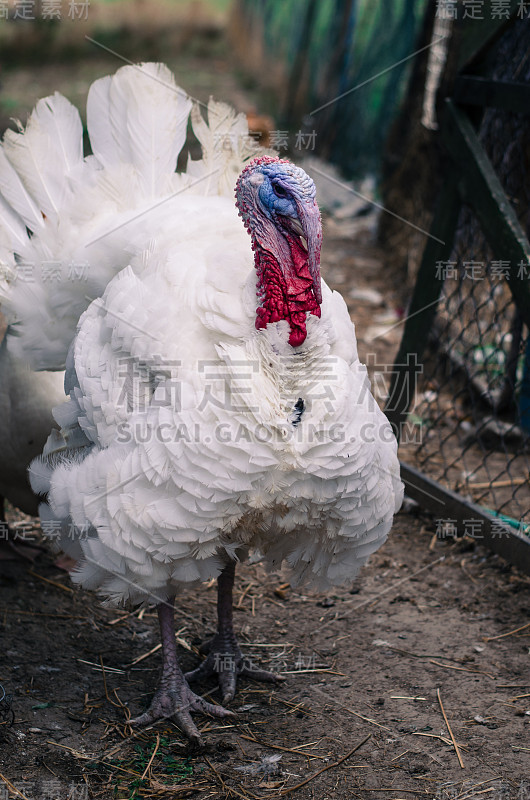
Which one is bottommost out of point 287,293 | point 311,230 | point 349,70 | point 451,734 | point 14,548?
point 14,548

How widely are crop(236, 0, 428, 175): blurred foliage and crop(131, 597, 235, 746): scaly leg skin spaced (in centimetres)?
604

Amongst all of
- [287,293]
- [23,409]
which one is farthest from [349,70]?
[287,293]

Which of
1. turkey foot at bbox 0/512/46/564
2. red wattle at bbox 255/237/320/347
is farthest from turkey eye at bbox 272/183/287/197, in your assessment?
turkey foot at bbox 0/512/46/564

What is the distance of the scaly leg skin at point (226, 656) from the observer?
3354 millimetres

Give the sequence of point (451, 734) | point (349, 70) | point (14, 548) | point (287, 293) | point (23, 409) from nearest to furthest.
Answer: point (287, 293)
point (451, 734)
point (23, 409)
point (14, 548)
point (349, 70)

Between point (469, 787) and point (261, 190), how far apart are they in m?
2.05

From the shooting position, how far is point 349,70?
33.1 feet

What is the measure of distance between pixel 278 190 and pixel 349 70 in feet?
26.7

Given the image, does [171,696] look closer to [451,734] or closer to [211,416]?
[451,734]

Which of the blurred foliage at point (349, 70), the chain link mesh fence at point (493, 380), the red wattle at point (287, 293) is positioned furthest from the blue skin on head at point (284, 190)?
the blurred foliage at point (349, 70)

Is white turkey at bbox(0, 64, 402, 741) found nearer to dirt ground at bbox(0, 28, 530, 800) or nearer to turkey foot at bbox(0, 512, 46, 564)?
dirt ground at bbox(0, 28, 530, 800)

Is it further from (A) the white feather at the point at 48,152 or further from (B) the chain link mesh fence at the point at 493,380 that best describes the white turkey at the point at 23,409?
(B) the chain link mesh fence at the point at 493,380

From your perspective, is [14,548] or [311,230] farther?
[14,548]

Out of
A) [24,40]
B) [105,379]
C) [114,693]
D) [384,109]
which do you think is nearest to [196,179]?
[105,379]
